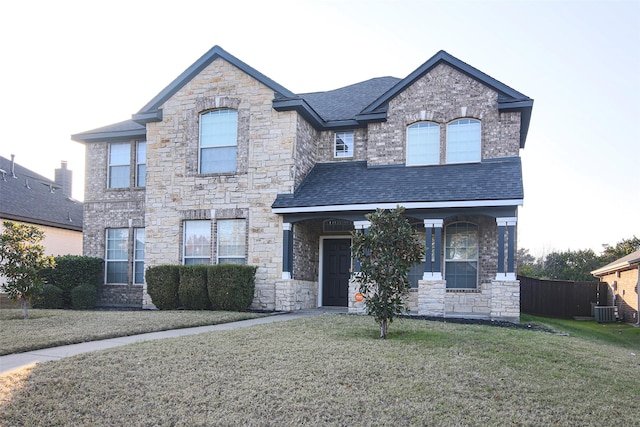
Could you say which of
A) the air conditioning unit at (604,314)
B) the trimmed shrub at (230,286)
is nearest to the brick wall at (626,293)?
the air conditioning unit at (604,314)

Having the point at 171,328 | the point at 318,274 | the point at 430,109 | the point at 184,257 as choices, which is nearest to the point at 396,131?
the point at 430,109

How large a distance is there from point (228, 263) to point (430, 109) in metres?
7.36

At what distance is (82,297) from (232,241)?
509cm

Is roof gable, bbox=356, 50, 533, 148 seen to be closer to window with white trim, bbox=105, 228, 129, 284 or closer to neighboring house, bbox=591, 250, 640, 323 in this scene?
neighboring house, bbox=591, 250, 640, 323

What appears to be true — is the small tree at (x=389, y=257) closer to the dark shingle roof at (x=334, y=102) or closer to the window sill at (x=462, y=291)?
the window sill at (x=462, y=291)

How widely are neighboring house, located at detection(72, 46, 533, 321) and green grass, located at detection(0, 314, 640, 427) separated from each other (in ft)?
20.9

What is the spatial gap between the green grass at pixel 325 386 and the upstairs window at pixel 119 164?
11322 mm

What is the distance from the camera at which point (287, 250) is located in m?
15.8

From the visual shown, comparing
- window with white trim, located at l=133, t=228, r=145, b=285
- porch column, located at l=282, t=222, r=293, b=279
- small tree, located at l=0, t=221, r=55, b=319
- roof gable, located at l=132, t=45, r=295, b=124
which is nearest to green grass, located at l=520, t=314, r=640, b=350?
porch column, located at l=282, t=222, r=293, b=279

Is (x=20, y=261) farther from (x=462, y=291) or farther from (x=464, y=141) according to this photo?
(x=464, y=141)

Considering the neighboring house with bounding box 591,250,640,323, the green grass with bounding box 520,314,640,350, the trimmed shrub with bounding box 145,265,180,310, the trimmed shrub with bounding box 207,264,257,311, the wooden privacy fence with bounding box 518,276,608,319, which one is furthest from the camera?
the wooden privacy fence with bounding box 518,276,608,319

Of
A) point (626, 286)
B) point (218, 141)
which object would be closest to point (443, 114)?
point (218, 141)

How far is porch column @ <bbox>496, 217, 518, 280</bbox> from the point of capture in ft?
45.7

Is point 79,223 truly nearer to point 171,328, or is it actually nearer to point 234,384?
point 171,328
